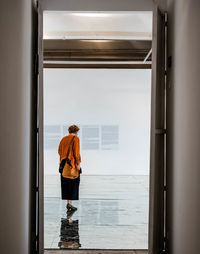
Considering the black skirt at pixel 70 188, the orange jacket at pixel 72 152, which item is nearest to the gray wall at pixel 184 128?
the orange jacket at pixel 72 152

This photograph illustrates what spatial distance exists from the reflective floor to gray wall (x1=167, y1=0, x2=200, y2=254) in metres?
1.37

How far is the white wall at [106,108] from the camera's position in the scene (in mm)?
13750

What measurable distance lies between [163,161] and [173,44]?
1.35 m

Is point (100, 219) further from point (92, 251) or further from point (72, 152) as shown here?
point (92, 251)

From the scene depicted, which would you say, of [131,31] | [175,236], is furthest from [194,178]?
[131,31]

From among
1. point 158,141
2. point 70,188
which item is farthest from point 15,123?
point 70,188

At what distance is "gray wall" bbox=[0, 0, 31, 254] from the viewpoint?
2.88m

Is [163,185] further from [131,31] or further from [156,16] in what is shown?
[131,31]

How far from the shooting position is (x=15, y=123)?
3.34m

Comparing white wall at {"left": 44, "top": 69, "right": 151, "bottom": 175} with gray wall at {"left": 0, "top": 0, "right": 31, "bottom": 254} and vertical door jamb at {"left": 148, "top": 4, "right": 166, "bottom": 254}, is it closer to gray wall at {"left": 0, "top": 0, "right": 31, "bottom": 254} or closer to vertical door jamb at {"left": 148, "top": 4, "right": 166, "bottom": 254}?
vertical door jamb at {"left": 148, "top": 4, "right": 166, "bottom": 254}

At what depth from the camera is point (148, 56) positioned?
1045cm

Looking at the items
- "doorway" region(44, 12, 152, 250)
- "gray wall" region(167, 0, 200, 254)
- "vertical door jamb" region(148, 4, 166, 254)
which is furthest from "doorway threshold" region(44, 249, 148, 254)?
"doorway" region(44, 12, 152, 250)

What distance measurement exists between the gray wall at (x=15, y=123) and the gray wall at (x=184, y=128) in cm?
150

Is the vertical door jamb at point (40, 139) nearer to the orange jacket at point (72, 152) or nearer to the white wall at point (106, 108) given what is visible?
the orange jacket at point (72, 152)
